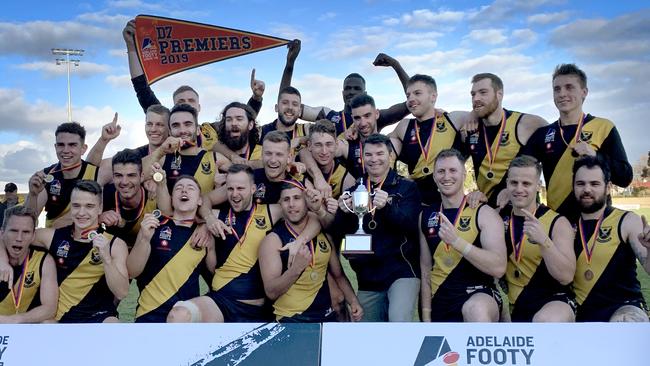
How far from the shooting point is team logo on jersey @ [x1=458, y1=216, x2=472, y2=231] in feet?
15.6

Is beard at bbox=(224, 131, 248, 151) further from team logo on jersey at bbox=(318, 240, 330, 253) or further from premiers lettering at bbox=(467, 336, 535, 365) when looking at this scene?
premiers lettering at bbox=(467, 336, 535, 365)

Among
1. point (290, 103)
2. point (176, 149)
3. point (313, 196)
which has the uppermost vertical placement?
point (290, 103)

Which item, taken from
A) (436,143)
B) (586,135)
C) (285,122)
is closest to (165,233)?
(285,122)

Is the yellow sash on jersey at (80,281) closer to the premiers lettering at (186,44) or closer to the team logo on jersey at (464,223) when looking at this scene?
the team logo on jersey at (464,223)

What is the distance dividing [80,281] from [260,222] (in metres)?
1.65

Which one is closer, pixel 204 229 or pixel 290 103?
pixel 204 229

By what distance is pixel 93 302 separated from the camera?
16.9 feet

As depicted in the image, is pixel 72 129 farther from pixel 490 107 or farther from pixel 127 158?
pixel 490 107

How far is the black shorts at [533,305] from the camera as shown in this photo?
458cm

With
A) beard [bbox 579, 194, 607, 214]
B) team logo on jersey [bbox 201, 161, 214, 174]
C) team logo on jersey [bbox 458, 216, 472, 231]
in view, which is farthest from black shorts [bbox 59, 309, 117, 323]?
beard [bbox 579, 194, 607, 214]

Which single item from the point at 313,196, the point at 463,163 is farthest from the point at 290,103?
the point at 463,163

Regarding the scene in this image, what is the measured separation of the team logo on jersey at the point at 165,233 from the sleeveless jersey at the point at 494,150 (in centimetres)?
Answer: 300

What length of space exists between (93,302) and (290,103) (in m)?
3.13

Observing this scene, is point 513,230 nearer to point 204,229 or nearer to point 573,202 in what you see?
point 573,202
